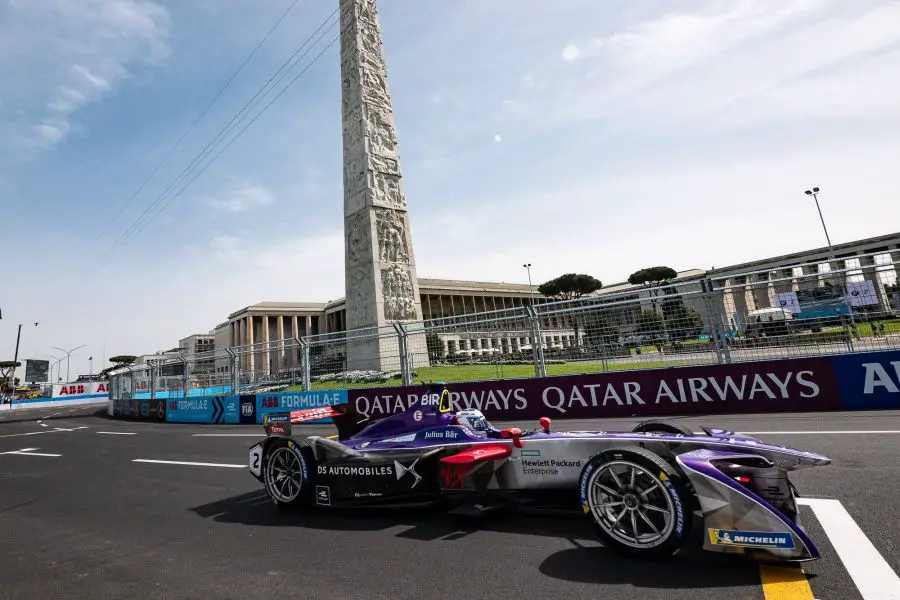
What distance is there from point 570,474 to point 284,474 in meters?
3.08

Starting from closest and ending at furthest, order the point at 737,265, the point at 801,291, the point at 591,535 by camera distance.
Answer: the point at 591,535 < the point at 801,291 < the point at 737,265

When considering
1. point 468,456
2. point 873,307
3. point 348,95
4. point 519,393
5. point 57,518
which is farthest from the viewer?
point 348,95

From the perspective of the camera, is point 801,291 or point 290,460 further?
point 801,291

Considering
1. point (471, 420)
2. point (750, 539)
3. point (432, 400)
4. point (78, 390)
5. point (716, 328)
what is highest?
point (78, 390)

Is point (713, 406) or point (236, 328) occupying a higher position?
point (236, 328)

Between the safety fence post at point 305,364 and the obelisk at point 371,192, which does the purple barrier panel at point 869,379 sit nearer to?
the safety fence post at point 305,364

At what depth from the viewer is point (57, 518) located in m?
4.89

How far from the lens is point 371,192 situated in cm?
2289

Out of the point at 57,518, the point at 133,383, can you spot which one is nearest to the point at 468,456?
the point at 57,518

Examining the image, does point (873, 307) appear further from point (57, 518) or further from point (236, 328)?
point (236, 328)

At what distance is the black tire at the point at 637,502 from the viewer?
281 centimetres

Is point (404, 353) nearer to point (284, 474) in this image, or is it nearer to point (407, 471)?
point (284, 474)

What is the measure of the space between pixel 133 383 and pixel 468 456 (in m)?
27.5

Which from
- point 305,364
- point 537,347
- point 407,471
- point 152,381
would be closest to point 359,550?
point 407,471
